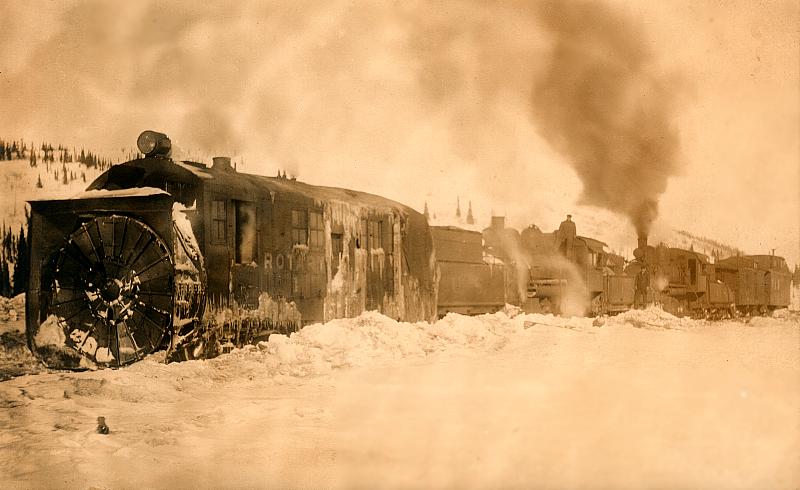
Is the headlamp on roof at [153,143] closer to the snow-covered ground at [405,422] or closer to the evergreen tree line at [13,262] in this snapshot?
the evergreen tree line at [13,262]

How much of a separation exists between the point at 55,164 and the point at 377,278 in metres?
3.61

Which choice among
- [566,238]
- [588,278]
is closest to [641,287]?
[588,278]

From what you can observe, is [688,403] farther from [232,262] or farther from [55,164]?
[55,164]

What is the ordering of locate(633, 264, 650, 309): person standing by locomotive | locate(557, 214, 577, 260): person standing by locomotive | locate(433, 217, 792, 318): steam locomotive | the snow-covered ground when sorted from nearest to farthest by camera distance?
1. the snow-covered ground
2. locate(433, 217, 792, 318): steam locomotive
3. locate(557, 214, 577, 260): person standing by locomotive
4. locate(633, 264, 650, 309): person standing by locomotive

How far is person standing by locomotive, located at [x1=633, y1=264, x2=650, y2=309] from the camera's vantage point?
14594 mm

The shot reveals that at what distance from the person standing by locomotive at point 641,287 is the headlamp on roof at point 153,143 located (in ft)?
36.5

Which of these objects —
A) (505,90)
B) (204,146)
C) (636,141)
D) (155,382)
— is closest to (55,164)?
(204,146)

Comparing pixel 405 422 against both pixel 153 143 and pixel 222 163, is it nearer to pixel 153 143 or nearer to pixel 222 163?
pixel 222 163

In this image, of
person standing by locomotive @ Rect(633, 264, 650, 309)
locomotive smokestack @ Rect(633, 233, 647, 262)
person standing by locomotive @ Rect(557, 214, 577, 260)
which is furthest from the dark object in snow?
person standing by locomotive @ Rect(633, 264, 650, 309)

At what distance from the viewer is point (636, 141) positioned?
6.73 metres

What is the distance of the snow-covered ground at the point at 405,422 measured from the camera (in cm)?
420

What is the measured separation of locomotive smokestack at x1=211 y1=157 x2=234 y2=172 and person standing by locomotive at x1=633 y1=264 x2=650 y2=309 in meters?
10.5

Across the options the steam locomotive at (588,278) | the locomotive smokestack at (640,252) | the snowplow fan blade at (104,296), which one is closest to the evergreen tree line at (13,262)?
the snowplow fan blade at (104,296)

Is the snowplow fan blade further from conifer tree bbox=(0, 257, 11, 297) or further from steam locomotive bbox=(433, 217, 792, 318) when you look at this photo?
steam locomotive bbox=(433, 217, 792, 318)
